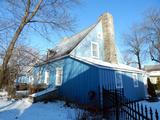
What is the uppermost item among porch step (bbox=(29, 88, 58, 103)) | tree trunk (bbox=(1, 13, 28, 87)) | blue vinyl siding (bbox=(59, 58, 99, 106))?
tree trunk (bbox=(1, 13, 28, 87))

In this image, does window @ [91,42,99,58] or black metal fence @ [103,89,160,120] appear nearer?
black metal fence @ [103,89,160,120]

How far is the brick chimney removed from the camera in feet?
53.2

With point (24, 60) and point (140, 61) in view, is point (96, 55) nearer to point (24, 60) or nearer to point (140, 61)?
point (24, 60)

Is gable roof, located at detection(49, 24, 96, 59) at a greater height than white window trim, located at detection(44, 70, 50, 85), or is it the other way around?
gable roof, located at detection(49, 24, 96, 59)

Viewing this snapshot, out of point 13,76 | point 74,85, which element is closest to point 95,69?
point 74,85

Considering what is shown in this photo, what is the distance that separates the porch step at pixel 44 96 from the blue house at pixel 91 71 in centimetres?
49

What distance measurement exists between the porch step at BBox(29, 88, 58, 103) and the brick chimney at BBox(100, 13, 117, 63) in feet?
20.4

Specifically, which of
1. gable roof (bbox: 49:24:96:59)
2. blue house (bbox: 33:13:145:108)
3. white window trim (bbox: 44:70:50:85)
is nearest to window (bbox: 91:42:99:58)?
blue house (bbox: 33:13:145:108)

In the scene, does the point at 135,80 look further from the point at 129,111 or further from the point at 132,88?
the point at 129,111

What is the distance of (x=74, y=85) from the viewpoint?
12.7m

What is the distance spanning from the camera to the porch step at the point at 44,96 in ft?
40.2

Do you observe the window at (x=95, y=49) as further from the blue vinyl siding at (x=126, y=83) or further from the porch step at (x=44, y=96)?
the porch step at (x=44, y=96)

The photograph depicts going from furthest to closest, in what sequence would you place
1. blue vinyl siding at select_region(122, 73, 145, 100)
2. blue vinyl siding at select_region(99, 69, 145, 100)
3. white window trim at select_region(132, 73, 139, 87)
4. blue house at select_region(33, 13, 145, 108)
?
white window trim at select_region(132, 73, 139, 87) < blue vinyl siding at select_region(122, 73, 145, 100) < blue vinyl siding at select_region(99, 69, 145, 100) < blue house at select_region(33, 13, 145, 108)

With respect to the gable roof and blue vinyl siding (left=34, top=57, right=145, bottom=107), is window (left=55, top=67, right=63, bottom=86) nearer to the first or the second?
blue vinyl siding (left=34, top=57, right=145, bottom=107)
